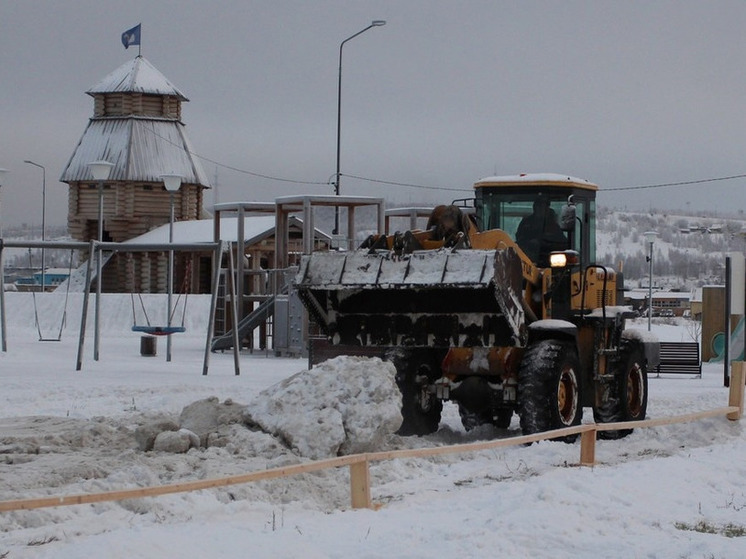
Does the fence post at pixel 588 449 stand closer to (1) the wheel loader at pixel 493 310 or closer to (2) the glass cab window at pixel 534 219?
(1) the wheel loader at pixel 493 310

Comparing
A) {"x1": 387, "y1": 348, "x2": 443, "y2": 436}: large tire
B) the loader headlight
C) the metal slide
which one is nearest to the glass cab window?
the loader headlight

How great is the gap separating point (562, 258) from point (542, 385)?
1.59 metres

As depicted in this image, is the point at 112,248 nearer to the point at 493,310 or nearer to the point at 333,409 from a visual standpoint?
the point at 493,310

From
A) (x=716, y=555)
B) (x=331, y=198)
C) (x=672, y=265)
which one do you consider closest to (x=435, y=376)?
(x=716, y=555)

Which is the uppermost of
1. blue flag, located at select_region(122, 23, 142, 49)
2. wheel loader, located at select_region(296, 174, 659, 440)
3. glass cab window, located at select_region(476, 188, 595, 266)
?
blue flag, located at select_region(122, 23, 142, 49)

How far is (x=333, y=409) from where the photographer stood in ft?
40.4

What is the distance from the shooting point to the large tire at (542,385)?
13680mm

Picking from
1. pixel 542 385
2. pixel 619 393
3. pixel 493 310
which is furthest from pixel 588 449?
pixel 619 393

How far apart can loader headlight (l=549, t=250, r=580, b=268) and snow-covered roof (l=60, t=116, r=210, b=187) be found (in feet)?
149

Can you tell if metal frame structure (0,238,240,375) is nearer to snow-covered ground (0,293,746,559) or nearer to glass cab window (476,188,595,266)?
snow-covered ground (0,293,746,559)

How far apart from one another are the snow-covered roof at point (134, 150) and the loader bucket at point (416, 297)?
1769 inches

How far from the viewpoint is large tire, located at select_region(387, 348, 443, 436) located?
581 inches

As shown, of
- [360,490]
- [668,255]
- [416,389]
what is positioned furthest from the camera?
[668,255]

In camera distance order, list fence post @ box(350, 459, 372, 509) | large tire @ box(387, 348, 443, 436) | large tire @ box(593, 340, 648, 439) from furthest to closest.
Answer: large tire @ box(593, 340, 648, 439), large tire @ box(387, 348, 443, 436), fence post @ box(350, 459, 372, 509)
